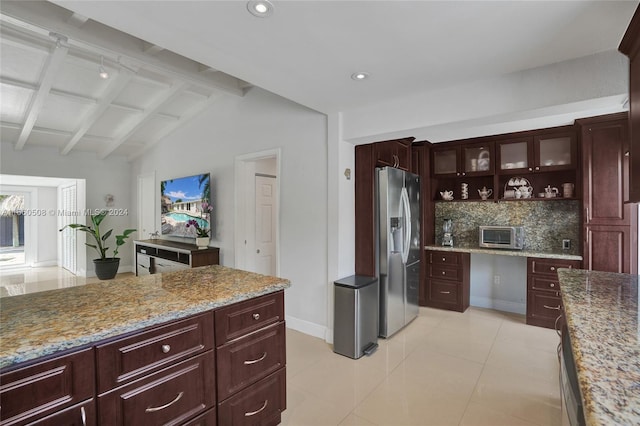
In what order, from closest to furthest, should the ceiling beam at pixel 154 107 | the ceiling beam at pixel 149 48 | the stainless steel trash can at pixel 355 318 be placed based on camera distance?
the stainless steel trash can at pixel 355 318
the ceiling beam at pixel 149 48
the ceiling beam at pixel 154 107

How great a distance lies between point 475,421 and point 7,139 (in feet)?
25.9

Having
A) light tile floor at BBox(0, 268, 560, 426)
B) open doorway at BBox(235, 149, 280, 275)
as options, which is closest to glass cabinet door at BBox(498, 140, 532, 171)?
light tile floor at BBox(0, 268, 560, 426)

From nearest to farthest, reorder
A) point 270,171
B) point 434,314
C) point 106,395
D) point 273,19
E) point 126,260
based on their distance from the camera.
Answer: point 106,395, point 273,19, point 434,314, point 270,171, point 126,260

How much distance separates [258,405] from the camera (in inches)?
71.2

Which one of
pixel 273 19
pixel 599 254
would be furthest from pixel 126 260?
pixel 599 254

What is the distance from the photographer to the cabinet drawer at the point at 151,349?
48.4 inches

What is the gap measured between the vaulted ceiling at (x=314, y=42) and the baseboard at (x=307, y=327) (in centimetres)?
234

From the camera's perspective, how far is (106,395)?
4.02 feet

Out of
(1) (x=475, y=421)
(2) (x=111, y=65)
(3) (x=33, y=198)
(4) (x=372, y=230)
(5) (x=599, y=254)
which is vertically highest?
(2) (x=111, y=65)

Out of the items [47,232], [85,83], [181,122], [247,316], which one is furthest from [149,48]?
[47,232]

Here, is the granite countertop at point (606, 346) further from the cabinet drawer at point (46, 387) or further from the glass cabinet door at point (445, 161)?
the glass cabinet door at point (445, 161)

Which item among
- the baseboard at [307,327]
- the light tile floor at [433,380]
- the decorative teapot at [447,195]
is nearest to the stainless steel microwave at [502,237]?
the decorative teapot at [447,195]

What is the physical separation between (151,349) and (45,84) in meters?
3.98

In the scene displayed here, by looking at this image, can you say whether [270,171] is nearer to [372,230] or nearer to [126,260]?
[372,230]
